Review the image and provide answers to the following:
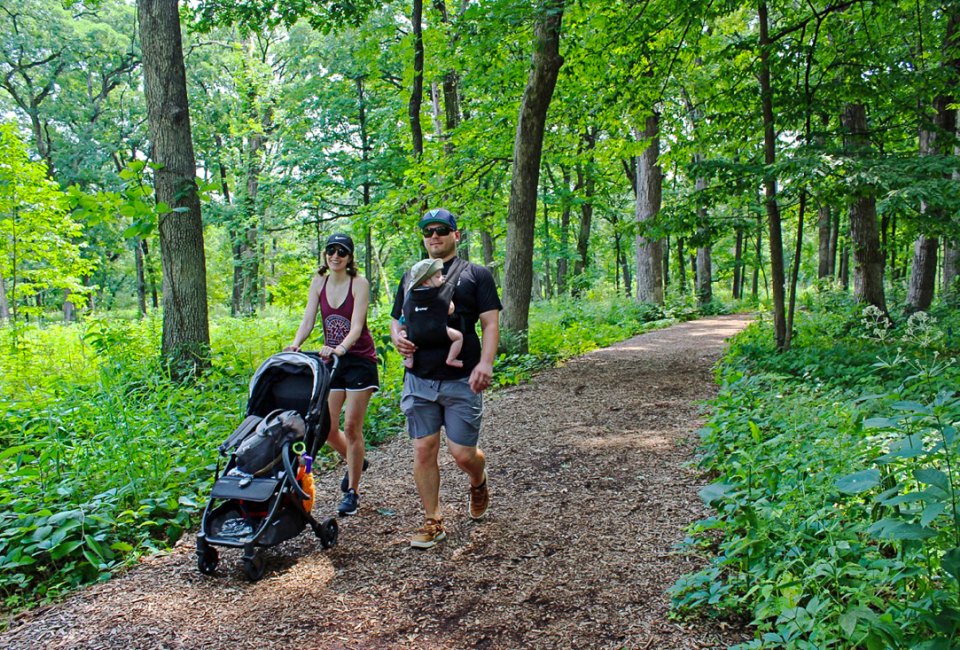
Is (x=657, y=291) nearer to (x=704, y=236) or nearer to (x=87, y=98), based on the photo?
(x=704, y=236)

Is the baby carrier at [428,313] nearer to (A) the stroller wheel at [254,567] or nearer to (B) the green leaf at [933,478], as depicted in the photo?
(A) the stroller wheel at [254,567]

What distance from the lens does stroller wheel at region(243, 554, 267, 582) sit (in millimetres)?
3425

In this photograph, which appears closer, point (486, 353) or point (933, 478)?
point (933, 478)

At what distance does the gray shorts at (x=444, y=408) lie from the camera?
12.3 feet

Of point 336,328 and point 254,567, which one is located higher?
point 336,328

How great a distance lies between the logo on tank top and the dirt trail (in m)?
1.37

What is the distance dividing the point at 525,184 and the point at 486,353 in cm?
680

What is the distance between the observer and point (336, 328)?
450 centimetres

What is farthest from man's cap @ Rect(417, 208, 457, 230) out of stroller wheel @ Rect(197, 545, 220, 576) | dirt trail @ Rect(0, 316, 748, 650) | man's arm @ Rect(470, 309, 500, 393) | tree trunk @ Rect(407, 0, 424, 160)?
tree trunk @ Rect(407, 0, 424, 160)

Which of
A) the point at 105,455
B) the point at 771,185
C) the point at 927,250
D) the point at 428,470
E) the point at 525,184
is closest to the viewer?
the point at 428,470

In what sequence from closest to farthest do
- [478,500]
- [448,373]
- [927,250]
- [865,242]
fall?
[448,373] → [478,500] → [865,242] → [927,250]

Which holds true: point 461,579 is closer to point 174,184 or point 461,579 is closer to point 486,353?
point 486,353

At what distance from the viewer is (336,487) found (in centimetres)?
532

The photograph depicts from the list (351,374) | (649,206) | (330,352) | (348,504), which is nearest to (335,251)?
(330,352)
